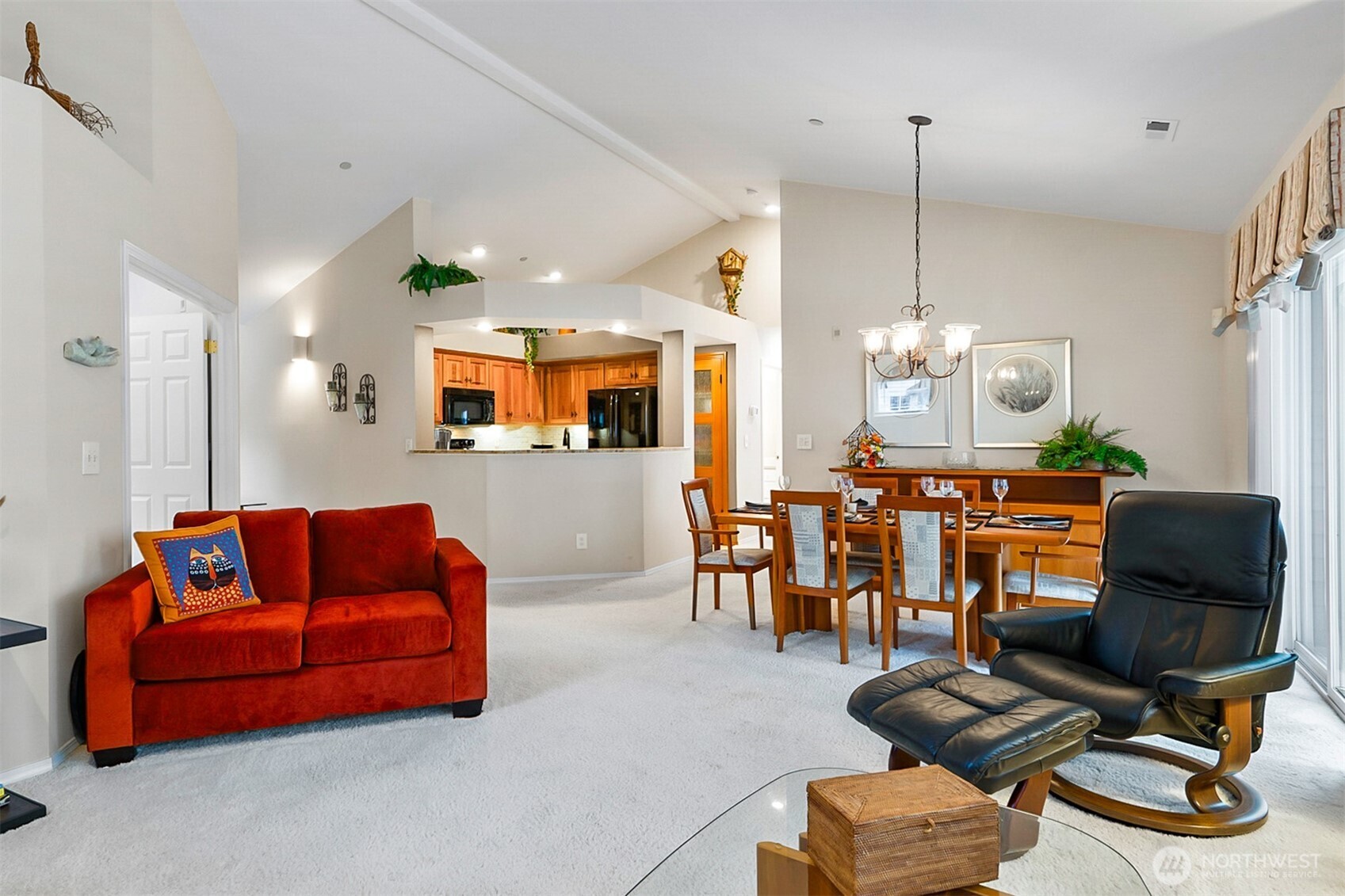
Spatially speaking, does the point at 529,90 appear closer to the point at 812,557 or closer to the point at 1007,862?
the point at 812,557

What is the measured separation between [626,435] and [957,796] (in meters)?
6.23

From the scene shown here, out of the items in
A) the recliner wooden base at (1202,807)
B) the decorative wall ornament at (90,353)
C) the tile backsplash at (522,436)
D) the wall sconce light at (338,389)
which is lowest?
the recliner wooden base at (1202,807)

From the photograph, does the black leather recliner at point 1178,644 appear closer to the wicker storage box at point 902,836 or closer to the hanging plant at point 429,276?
the wicker storage box at point 902,836

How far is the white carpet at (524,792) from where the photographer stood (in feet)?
6.69

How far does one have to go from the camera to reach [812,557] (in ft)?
13.0

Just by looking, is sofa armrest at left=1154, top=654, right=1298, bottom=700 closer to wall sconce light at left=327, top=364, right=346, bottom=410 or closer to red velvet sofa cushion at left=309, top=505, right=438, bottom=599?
red velvet sofa cushion at left=309, top=505, right=438, bottom=599

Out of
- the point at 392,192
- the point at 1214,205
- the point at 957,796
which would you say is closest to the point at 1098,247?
the point at 1214,205

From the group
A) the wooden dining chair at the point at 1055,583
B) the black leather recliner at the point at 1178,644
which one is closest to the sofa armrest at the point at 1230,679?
the black leather recliner at the point at 1178,644

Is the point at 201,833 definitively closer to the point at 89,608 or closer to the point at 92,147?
the point at 89,608

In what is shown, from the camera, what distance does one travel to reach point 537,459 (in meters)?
6.07

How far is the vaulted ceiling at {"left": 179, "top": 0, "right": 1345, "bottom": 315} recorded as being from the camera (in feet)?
9.50

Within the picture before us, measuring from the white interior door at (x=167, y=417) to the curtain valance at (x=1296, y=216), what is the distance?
5.38 metres

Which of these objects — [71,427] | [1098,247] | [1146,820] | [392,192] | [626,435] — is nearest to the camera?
[1146,820]

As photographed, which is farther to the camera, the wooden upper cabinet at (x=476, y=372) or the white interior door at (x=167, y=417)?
the wooden upper cabinet at (x=476, y=372)
